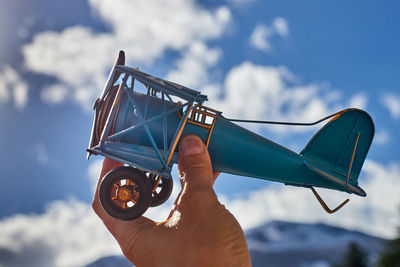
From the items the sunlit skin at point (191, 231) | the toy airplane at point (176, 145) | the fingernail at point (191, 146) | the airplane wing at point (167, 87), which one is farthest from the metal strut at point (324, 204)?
the airplane wing at point (167, 87)

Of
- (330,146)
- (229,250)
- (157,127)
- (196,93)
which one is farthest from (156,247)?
(330,146)

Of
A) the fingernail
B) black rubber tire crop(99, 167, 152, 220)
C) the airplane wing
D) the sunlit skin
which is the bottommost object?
the sunlit skin

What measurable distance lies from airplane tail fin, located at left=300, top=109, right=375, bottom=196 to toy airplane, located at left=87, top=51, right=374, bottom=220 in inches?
0.8

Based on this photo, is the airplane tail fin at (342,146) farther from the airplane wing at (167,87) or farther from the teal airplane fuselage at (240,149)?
the airplane wing at (167,87)

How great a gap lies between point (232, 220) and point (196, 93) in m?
2.50

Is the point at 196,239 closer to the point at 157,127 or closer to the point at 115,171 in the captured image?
the point at 115,171

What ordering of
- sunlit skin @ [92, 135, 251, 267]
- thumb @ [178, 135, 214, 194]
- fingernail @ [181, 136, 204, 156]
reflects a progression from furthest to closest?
fingernail @ [181, 136, 204, 156]
thumb @ [178, 135, 214, 194]
sunlit skin @ [92, 135, 251, 267]

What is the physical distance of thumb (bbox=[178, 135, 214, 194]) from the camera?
6.23 metres

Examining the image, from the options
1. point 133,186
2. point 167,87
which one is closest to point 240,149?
point 167,87

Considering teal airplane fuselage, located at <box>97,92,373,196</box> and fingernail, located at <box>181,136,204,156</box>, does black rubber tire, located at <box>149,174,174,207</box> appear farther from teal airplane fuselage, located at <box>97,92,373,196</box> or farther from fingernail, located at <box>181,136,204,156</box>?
fingernail, located at <box>181,136,204,156</box>

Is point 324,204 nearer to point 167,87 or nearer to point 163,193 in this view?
point 163,193

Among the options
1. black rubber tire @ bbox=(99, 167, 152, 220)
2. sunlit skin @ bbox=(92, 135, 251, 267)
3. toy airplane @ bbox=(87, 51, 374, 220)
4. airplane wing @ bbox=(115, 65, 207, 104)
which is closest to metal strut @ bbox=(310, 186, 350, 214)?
toy airplane @ bbox=(87, 51, 374, 220)

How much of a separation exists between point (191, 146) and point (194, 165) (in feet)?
1.31

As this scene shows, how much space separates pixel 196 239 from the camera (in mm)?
5695
